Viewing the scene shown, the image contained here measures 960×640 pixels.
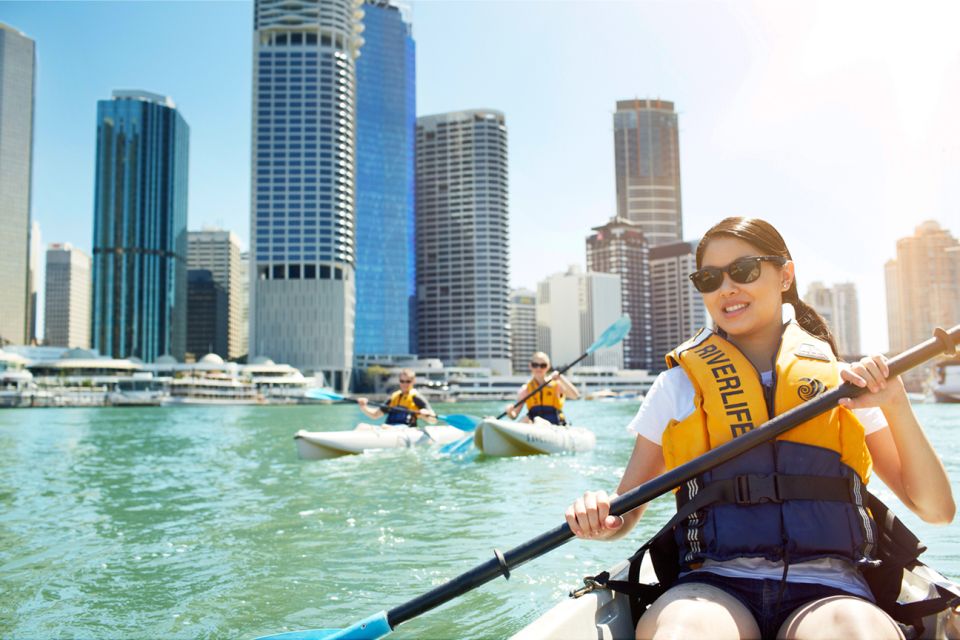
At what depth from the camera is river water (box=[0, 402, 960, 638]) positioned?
4406mm

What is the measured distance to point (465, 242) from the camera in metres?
140

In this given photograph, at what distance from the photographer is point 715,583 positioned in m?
2.07

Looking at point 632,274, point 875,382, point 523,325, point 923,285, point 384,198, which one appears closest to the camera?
point 875,382

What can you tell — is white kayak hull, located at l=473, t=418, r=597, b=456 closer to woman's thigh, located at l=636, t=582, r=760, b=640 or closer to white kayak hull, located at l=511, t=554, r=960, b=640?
white kayak hull, located at l=511, t=554, r=960, b=640

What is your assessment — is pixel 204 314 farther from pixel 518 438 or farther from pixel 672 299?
pixel 518 438

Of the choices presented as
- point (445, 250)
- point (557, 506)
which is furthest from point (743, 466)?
point (445, 250)

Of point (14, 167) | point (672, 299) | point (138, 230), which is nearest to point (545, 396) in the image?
point (138, 230)

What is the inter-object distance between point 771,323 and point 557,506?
566 centimetres

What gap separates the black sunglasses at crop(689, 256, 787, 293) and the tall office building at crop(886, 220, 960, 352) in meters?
69.5

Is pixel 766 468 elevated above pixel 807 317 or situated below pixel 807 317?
below

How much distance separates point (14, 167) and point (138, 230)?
100ft

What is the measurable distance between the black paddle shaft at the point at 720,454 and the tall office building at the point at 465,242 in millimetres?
132265

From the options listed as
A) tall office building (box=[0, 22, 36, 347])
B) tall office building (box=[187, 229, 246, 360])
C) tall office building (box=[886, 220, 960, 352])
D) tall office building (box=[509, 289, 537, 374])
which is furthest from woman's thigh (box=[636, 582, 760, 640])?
tall office building (box=[187, 229, 246, 360])

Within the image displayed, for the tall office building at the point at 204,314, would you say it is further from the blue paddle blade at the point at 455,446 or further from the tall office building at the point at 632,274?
the blue paddle blade at the point at 455,446
